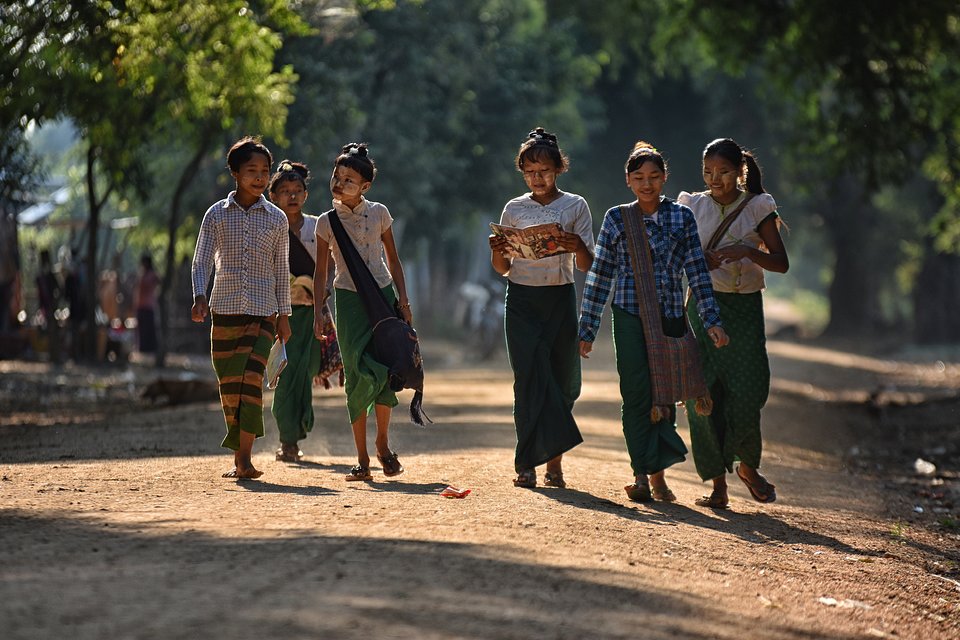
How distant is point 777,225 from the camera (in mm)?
8055

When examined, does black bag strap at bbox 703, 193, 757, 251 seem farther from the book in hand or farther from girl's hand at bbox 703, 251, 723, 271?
the book in hand

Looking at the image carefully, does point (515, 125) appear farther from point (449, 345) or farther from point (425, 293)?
point (425, 293)

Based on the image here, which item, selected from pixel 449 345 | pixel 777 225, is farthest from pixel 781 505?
pixel 449 345

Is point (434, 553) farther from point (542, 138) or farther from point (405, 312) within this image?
point (542, 138)

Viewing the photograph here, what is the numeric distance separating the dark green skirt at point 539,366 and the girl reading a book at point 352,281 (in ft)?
2.18

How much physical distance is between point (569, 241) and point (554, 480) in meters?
1.44

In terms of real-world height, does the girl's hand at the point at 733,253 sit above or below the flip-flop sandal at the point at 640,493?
above

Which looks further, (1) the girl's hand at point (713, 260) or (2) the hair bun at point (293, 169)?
(2) the hair bun at point (293, 169)

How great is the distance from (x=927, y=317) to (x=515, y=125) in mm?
13566

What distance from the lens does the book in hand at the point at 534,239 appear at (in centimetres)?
792

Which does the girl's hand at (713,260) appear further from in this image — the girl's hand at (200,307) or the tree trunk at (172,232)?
the tree trunk at (172,232)

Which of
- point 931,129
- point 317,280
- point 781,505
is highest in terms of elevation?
point 931,129

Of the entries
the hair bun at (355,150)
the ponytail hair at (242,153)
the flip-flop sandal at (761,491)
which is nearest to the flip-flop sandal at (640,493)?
the flip-flop sandal at (761,491)

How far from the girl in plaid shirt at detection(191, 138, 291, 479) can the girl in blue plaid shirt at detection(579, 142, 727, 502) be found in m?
1.78
